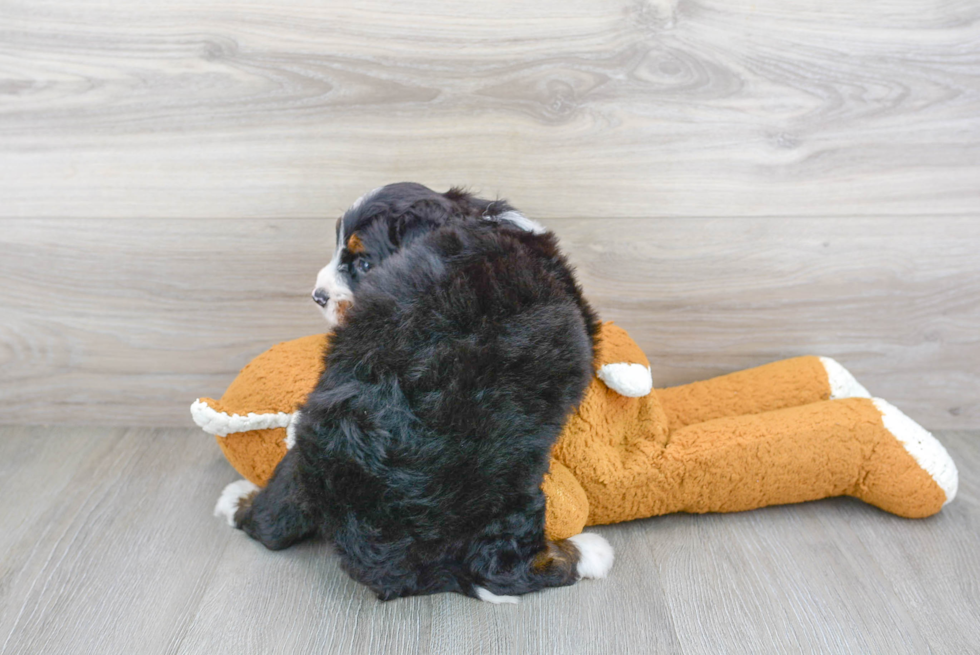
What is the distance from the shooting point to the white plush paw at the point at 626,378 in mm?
1023

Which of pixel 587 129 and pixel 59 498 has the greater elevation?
pixel 587 129

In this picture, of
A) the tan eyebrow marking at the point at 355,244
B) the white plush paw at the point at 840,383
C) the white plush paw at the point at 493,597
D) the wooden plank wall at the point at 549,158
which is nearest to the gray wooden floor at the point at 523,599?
the white plush paw at the point at 493,597

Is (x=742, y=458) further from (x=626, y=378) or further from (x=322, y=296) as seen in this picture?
(x=322, y=296)

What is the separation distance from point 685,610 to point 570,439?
10.9 inches

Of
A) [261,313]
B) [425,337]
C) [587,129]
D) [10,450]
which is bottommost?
[10,450]

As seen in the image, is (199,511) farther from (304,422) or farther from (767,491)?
(767,491)

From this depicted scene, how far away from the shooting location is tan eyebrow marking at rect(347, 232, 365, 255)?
951 mm

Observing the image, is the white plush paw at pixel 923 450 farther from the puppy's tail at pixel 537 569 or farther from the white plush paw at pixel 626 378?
the puppy's tail at pixel 537 569

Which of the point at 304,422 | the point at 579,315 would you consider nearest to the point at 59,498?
the point at 304,422

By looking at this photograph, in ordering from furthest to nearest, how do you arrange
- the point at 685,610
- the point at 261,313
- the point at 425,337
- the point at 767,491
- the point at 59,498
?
the point at 261,313 < the point at 59,498 < the point at 767,491 < the point at 685,610 < the point at 425,337

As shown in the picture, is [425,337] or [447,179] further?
[447,179]

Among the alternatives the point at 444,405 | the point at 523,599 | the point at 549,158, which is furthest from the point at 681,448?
the point at 549,158

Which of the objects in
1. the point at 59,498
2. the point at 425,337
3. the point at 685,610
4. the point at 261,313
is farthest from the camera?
the point at 261,313

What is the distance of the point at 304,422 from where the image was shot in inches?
34.5
